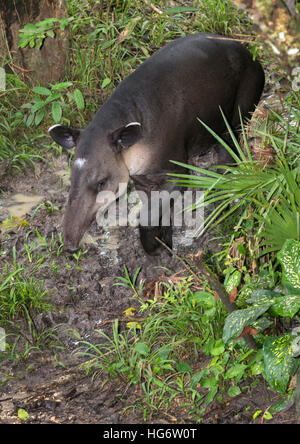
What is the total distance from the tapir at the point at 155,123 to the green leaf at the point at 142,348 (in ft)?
3.42

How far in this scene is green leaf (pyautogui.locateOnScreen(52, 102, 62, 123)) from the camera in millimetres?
5493

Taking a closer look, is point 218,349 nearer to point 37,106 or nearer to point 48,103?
point 37,106

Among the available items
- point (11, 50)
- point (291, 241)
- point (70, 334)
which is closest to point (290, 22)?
point (291, 241)

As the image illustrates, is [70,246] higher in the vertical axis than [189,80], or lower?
lower

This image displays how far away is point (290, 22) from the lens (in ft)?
6.93

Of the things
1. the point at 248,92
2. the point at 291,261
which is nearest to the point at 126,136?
the point at 248,92

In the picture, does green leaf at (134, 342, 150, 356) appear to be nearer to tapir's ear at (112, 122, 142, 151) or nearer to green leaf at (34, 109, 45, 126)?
tapir's ear at (112, 122, 142, 151)

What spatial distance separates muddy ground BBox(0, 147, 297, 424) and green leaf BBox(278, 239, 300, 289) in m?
0.61

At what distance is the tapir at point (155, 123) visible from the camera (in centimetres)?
414

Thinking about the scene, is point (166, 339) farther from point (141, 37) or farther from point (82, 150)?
point (141, 37)

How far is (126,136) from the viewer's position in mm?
4195

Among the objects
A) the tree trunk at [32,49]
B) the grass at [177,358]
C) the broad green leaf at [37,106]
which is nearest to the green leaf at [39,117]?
the broad green leaf at [37,106]

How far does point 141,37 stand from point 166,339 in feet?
14.0

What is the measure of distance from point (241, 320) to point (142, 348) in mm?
806
